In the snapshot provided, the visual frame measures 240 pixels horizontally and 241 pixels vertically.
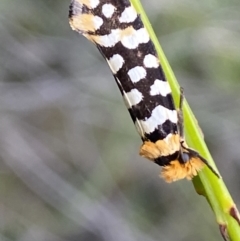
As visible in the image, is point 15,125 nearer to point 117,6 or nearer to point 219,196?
point 117,6

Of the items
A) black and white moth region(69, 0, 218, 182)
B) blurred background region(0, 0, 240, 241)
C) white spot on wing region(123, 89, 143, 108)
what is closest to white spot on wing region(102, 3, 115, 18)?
black and white moth region(69, 0, 218, 182)

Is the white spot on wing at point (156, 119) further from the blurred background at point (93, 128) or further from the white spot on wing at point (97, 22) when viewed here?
the blurred background at point (93, 128)

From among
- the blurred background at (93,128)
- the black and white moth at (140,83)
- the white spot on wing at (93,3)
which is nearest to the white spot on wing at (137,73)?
the black and white moth at (140,83)

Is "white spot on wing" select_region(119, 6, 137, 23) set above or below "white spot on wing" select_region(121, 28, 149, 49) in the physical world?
above

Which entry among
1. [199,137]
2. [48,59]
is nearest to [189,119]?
[199,137]

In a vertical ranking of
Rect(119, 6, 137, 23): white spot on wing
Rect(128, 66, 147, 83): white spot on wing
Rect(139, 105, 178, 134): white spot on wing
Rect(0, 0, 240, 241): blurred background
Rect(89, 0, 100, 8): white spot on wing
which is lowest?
Rect(0, 0, 240, 241): blurred background

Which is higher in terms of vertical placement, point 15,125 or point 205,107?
point 15,125

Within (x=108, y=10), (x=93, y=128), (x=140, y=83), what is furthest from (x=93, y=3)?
(x=93, y=128)

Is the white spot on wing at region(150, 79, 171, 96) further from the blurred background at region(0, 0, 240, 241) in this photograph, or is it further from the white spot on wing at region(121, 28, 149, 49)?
the blurred background at region(0, 0, 240, 241)
